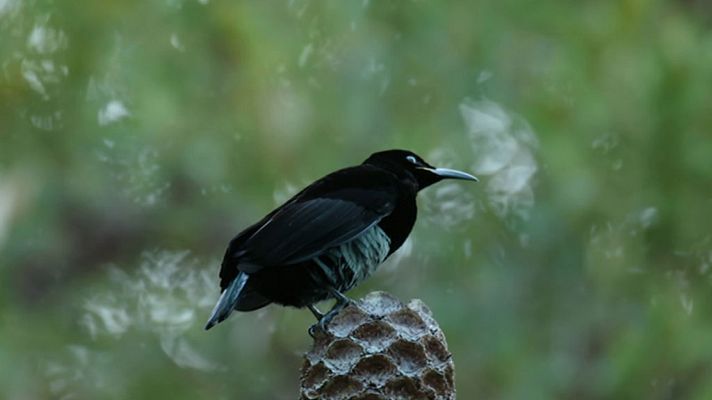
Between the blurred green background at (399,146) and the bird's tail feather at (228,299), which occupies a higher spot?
the blurred green background at (399,146)

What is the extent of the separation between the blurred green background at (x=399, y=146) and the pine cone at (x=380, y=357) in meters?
4.19

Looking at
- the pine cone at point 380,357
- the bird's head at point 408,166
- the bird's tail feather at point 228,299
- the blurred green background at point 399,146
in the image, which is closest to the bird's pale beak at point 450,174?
the bird's head at point 408,166

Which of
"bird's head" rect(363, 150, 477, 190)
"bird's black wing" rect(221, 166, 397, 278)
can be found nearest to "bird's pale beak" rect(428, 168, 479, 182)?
"bird's head" rect(363, 150, 477, 190)

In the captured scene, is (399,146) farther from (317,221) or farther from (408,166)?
(317,221)

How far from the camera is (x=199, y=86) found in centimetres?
698

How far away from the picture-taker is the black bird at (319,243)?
348 cm

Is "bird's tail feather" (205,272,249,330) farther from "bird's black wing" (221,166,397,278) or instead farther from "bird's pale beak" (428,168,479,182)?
"bird's pale beak" (428,168,479,182)

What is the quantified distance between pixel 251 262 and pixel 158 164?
404 cm

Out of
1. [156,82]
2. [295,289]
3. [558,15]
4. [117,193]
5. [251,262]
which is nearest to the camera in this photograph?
[251,262]

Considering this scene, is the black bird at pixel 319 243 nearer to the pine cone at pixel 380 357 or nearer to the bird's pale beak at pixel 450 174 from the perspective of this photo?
the bird's pale beak at pixel 450 174

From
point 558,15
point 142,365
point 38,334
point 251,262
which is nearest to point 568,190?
point 558,15

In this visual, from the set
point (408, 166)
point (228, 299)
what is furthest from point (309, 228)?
point (408, 166)

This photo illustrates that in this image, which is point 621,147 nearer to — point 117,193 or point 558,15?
point 558,15

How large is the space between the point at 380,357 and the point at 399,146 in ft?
15.2
